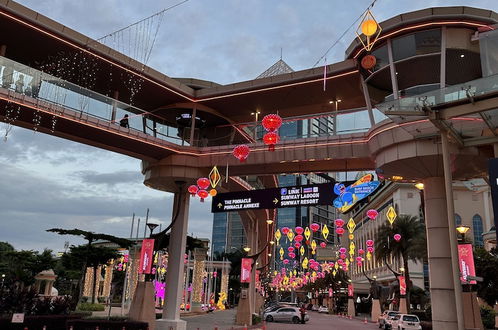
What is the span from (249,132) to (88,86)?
346 inches

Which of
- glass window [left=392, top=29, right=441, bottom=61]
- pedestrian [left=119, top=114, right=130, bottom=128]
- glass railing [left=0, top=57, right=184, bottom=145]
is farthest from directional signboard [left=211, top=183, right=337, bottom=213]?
glass window [left=392, top=29, right=441, bottom=61]

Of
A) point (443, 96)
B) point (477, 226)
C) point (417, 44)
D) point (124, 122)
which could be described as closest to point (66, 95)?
point (124, 122)

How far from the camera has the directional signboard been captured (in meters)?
19.1

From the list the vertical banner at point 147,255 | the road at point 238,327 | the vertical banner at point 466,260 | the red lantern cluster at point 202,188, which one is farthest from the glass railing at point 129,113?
the road at point 238,327

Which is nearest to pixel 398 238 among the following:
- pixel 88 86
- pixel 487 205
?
pixel 88 86

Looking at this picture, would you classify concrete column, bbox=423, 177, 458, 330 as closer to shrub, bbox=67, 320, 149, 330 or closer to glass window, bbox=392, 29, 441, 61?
glass window, bbox=392, 29, 441, 61

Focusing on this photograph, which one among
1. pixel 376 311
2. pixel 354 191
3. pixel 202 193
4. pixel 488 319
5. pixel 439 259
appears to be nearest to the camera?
pixel 439 259

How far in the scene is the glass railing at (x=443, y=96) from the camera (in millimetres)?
10992

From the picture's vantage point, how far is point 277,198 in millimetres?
20312

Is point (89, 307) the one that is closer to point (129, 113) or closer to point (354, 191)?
point (129, 113)

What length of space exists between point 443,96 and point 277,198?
1016cm

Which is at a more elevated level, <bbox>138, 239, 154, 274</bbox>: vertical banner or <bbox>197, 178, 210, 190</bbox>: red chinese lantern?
<bbox>197, 178, 210, 190</bbox>: red chinese lantern

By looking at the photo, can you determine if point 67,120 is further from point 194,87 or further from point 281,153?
point 281,153

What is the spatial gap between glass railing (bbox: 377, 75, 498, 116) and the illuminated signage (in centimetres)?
649
